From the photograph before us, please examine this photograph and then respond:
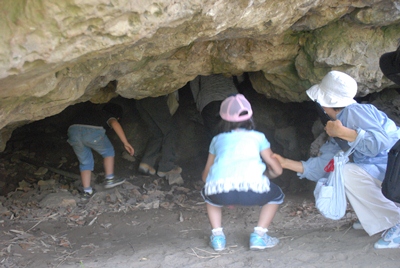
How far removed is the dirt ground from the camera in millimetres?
3160

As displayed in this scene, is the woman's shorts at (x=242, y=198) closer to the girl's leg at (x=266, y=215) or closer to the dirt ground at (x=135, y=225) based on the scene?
the girl's leg at (x=266, y=215)

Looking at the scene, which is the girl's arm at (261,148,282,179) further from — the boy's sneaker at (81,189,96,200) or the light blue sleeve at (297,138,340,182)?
the boy's sneaker at (81,189,96,200)

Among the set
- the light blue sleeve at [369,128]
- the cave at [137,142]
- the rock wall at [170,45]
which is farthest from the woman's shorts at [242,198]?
the cave at [137,142]

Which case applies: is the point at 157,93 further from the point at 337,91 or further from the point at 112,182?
the point at 337,91

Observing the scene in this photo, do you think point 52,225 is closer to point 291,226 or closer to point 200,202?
point 200,202

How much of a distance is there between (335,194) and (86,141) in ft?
9.07

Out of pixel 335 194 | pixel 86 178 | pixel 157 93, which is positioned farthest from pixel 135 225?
pixel 335 194

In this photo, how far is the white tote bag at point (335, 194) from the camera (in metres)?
3.23

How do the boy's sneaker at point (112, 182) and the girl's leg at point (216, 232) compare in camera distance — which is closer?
the girl's leg at point (216, 232)

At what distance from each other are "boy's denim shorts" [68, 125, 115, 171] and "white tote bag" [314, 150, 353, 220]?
8.49 feet

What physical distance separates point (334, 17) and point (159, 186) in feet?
9.33

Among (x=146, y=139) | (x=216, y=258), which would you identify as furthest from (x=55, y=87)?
(x=146, y=139)

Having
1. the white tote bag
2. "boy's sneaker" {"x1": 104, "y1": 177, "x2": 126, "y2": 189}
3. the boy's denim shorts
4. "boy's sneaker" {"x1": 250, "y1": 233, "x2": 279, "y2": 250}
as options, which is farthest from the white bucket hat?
"boy's sneaker" {"x1": 104, "y1": 177, "x2": 126, "y2": 189}

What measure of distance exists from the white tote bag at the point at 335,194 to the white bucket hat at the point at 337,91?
1.26 ft
